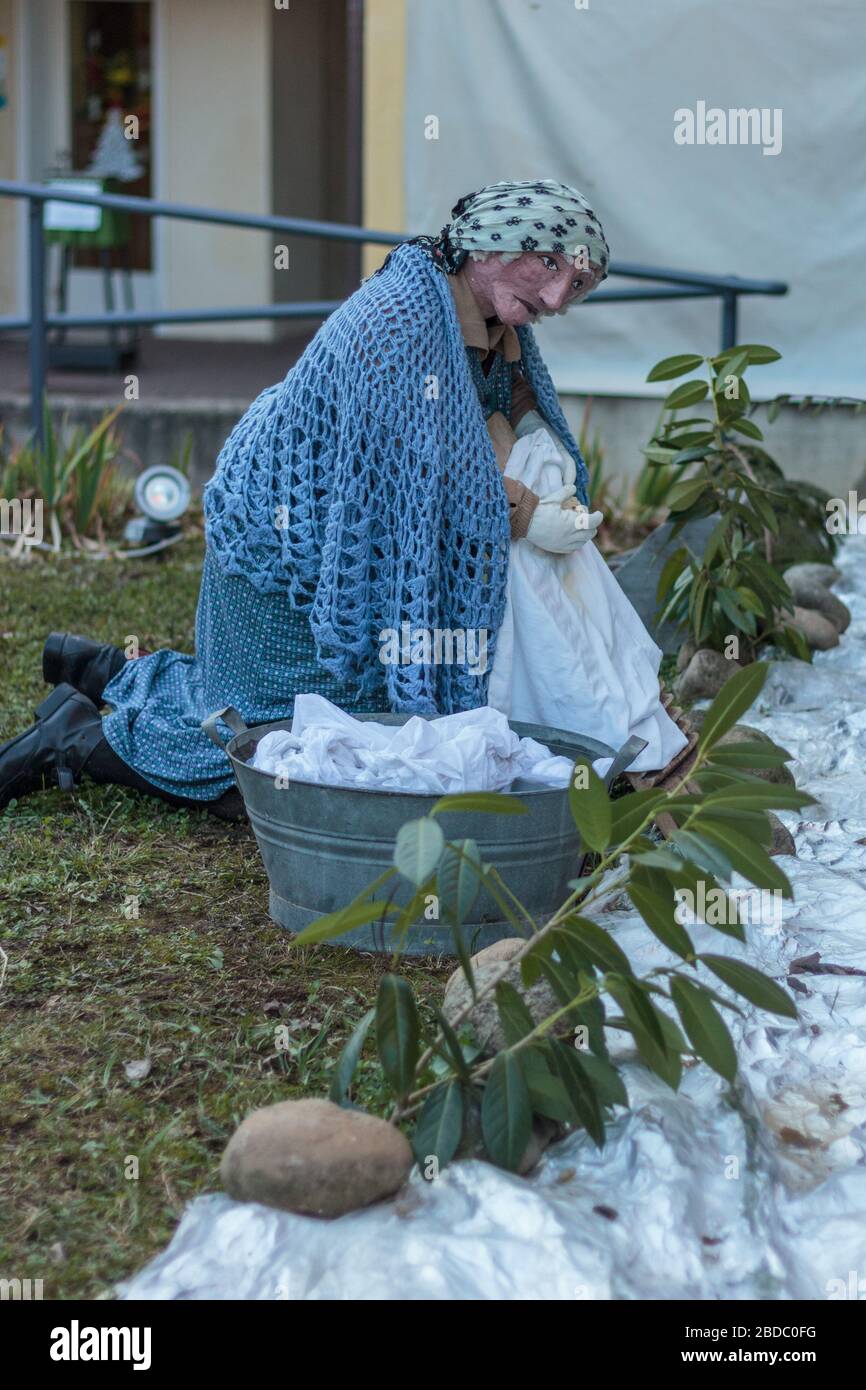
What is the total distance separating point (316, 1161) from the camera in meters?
1.65

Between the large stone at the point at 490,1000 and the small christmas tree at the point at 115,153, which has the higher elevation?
the small christmas tree at the point at 115,153

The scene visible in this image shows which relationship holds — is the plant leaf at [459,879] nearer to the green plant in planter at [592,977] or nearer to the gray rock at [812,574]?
the green plant in planter at [592,977]

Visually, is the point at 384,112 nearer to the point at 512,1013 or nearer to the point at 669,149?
the point at 669,149

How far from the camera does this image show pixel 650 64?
5.79 meters

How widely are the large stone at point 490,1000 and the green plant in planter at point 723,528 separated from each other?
169 cm

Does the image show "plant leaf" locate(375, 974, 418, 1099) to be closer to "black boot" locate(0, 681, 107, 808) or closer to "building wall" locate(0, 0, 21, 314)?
"black boot" locate(0, 681, 107, 808)

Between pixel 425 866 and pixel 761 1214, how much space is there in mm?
566

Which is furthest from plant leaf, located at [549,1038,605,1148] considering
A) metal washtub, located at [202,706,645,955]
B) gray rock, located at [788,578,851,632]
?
gray rock, located at [788,578,851,632]

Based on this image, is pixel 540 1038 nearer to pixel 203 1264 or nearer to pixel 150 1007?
pixel 203 1264

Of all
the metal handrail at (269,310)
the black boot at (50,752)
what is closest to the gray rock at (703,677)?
the black boot at (50,752)

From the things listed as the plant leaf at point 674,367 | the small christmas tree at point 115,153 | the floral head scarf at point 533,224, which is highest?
the small christmas tree at point 115,153

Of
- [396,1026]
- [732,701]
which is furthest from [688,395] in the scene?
[396,1026]

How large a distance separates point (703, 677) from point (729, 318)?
7.33 ft

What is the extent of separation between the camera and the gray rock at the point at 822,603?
4219mm
